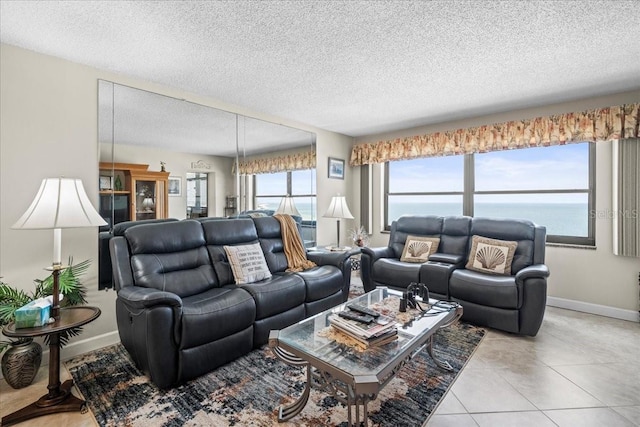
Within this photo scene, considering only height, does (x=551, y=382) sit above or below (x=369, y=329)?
below

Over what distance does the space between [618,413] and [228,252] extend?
290 cm

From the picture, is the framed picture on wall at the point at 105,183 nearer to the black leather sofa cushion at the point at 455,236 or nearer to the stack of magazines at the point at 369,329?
the stack of magazines at the point at 369,329

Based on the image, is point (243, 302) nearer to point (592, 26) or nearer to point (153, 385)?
point (153, 385)

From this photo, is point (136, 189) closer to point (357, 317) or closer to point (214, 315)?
point (214, 315)

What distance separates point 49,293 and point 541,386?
11.2ft

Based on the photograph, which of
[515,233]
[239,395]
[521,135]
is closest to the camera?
[239,395]

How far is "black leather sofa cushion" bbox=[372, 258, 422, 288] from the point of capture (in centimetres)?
344

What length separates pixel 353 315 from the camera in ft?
6.10

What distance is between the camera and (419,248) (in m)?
3.87

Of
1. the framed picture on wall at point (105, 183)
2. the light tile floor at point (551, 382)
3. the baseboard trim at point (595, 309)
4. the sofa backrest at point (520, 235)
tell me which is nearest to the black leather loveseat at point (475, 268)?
the sofa backrest at point (520, 235)

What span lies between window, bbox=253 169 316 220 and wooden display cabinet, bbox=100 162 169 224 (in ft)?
3.60

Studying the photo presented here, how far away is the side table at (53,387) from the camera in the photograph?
173cm

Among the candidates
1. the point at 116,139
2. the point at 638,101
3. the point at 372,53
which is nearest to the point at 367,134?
the point at 372,53

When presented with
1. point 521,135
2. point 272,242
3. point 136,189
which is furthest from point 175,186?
point 521,135
